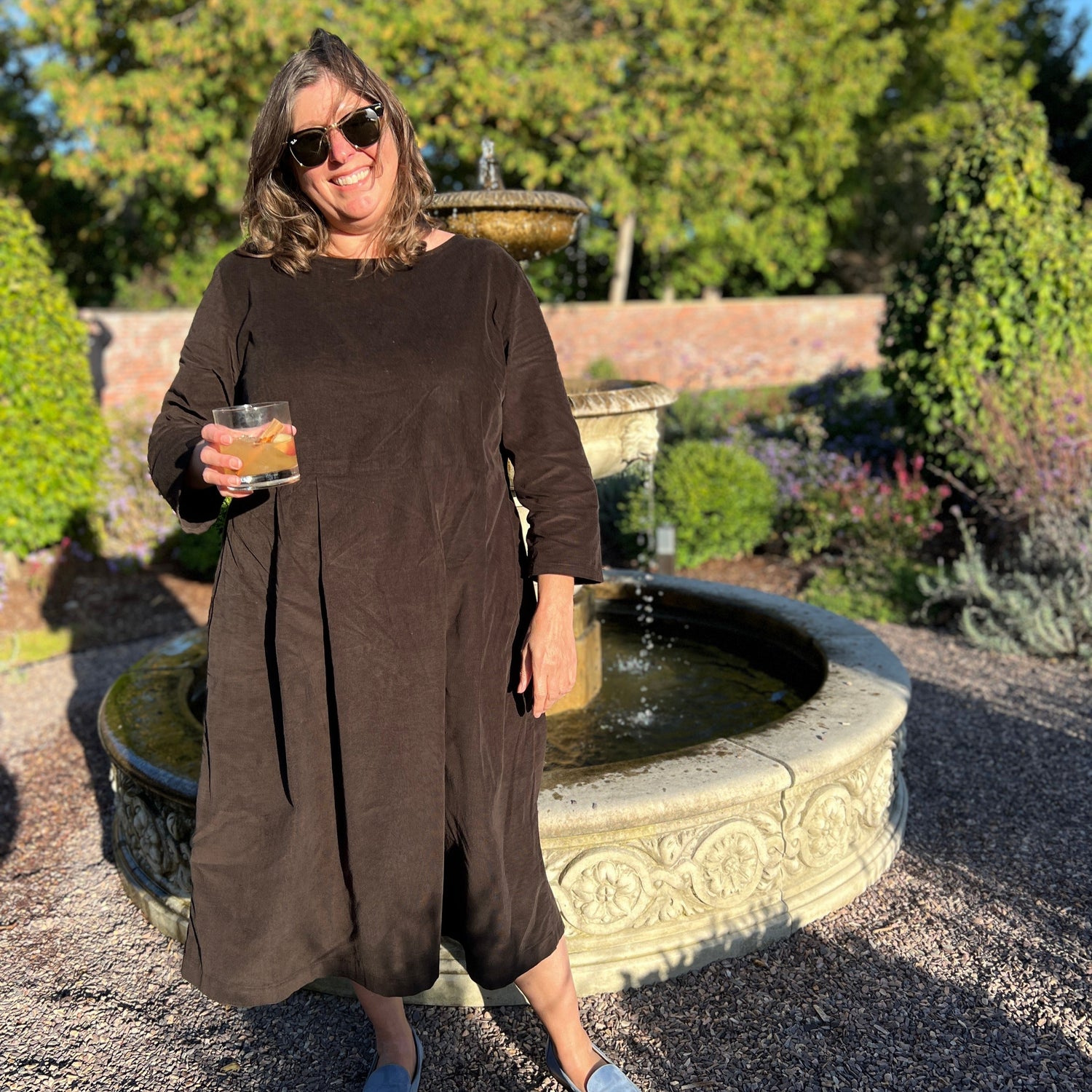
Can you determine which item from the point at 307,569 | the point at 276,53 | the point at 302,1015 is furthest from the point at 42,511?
the point at 276,53

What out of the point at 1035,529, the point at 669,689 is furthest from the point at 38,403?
the point at 1035,529

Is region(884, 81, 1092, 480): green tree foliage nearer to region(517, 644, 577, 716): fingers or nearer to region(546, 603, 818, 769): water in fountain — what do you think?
region(546, 603, 818, 769): water in fountain

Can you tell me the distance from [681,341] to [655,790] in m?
15.6

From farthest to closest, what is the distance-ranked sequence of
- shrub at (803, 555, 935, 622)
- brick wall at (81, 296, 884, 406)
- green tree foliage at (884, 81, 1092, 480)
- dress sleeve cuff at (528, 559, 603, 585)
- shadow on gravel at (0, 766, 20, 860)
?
brick wall at (81, 296, 884, 406), green tree foliage at (884, 81, 1092, 480), shrub at (803, 555, 935, 622), shadow on gravel at (0, 766, 20, 860), dress sleeve cuff at (528, 559, 603, 585)

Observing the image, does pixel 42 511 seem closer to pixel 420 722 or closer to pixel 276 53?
pixel 420 722

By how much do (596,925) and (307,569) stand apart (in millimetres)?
1352

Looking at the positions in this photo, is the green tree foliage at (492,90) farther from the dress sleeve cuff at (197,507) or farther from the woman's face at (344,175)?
the dress sleeve cuff at (197,507)

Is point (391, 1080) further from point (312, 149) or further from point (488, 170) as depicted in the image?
point (488, 170)

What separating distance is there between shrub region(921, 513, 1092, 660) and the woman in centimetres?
424

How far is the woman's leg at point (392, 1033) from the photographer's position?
2.21m

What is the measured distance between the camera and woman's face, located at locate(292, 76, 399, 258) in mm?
1870

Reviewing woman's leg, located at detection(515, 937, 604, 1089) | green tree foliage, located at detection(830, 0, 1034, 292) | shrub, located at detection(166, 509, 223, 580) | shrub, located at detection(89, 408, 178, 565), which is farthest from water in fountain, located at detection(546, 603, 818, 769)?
green tree foliage, located at detection(830, 0, 1034, 292)

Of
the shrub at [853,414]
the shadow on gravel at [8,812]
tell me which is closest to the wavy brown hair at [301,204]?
the shadow on gravel at [8,812]

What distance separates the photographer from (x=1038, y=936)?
9.27ft
